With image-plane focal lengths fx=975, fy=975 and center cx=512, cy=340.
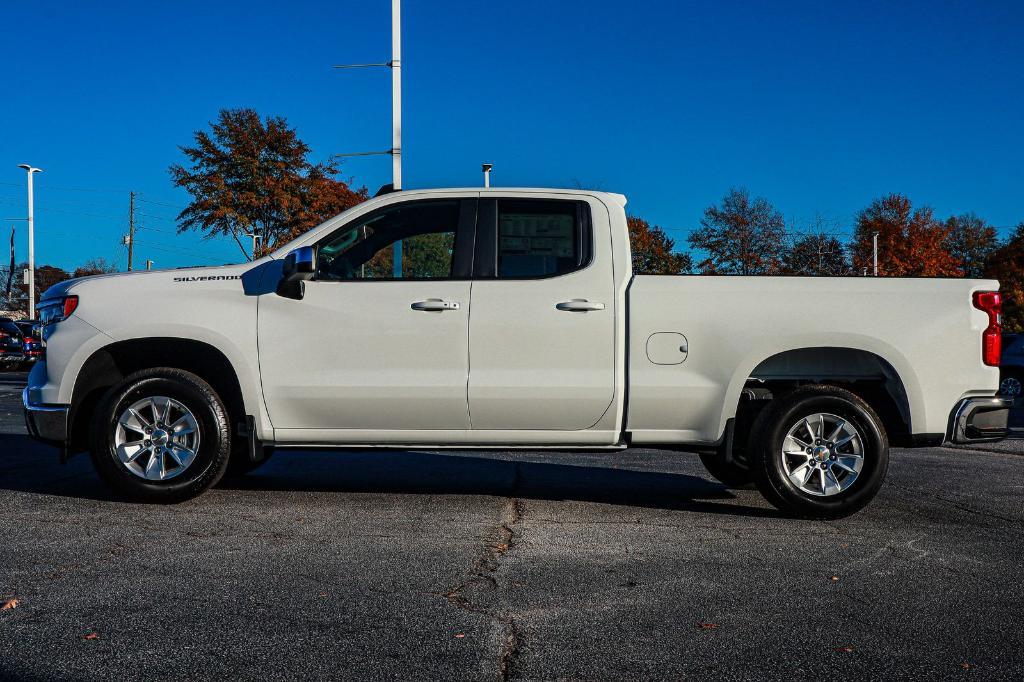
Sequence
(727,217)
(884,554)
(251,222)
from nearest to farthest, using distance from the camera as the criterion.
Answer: (884,554)
(251,222)
(727,217)

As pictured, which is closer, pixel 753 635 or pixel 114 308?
pixel 753 635

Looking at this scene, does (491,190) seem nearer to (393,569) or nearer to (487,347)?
(487,347)

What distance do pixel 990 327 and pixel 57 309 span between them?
5982 mm

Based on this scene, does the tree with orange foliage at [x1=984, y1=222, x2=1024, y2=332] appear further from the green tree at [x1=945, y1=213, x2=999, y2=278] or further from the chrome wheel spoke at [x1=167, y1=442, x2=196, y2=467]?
the chrome wheel spoke at [x1=167, y1=442, x2=196, y2=467]

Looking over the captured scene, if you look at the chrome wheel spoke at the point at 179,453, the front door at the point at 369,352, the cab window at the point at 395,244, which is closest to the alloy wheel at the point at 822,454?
the front door at the point at 369,352

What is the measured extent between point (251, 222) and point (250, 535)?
27.6 m

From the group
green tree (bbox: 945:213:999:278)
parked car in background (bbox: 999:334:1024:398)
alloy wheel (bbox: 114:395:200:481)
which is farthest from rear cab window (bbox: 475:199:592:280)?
green tree (bbox: 945:213:999:278)

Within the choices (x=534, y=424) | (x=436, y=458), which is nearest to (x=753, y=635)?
(x=534, y=424)

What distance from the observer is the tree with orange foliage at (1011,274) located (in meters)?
50.4

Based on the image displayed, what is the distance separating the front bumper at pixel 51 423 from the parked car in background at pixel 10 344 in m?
25.0

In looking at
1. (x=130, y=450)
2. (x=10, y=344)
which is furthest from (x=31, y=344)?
(x=130, y=450)

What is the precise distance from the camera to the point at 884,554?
5.16 m

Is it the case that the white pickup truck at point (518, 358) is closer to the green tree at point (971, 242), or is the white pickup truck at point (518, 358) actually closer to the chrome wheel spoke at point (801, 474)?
the chrome wheel spoke at point (801, 474)

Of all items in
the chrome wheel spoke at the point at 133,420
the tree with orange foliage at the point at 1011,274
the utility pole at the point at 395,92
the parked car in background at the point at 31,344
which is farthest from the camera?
the tree with orange foliage at the point at 1011,274
